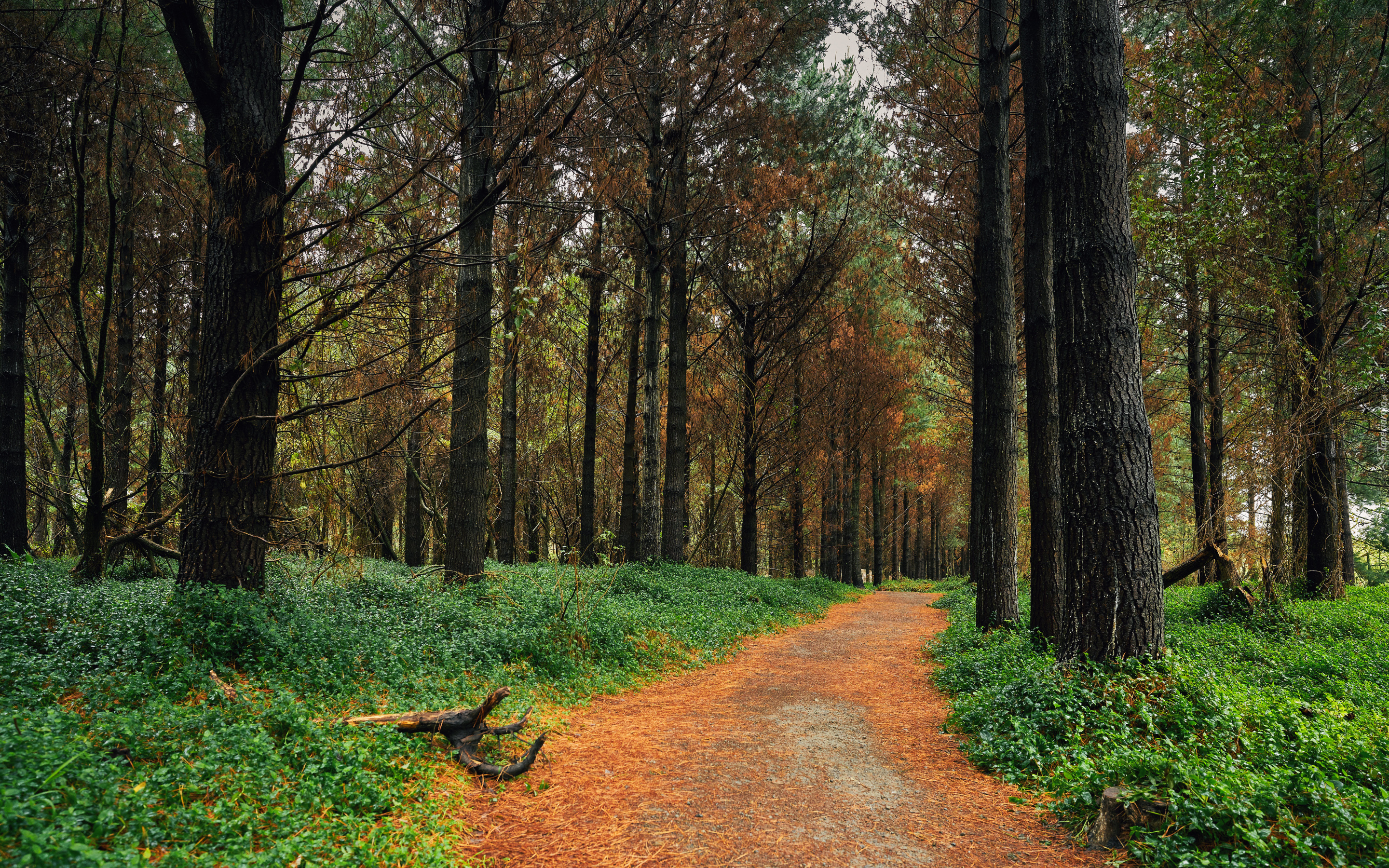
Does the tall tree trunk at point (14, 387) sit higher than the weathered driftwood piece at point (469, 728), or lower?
higher

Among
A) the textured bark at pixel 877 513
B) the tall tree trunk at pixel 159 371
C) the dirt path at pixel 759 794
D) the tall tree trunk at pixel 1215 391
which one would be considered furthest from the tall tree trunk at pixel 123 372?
the textured bark at pixel 877 513

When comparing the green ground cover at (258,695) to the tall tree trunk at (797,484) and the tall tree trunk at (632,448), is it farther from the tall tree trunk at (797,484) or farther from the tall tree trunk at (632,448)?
the tall tree trunk at (797,484)

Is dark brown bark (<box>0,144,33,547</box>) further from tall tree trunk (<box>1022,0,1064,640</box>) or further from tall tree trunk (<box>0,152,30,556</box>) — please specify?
tall tree trunk (<box>1022,0,1064,640</box>)

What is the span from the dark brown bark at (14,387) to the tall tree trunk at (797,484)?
1467cm

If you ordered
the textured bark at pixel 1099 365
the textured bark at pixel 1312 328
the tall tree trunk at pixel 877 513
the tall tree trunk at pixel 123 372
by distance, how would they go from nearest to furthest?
the textured bark at pixel 1099 365 < the tall tree trunk at pixel 123 372 < the textured bark at pixel 1312 328 < the tall tree trunk at pixel 877 513

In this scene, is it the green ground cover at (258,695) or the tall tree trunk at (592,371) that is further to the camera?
the tall tree trunk at (592,371)

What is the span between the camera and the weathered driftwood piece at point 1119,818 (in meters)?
3.26

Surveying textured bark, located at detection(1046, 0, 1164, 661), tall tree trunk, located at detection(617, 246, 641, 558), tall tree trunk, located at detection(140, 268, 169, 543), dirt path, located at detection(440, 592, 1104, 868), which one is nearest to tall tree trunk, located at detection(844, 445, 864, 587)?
tall tree trunk, located at detection(617, 246, 641, 558)

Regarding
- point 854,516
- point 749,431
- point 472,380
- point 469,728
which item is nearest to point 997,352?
point 472,380

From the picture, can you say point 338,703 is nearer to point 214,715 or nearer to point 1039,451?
point 214,715

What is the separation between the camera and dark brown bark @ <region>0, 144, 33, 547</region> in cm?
834

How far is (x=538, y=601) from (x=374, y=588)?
185 centimetres

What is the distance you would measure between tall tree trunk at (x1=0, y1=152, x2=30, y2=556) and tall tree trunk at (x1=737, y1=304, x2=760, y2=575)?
520 inches

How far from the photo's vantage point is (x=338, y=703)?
438cm
